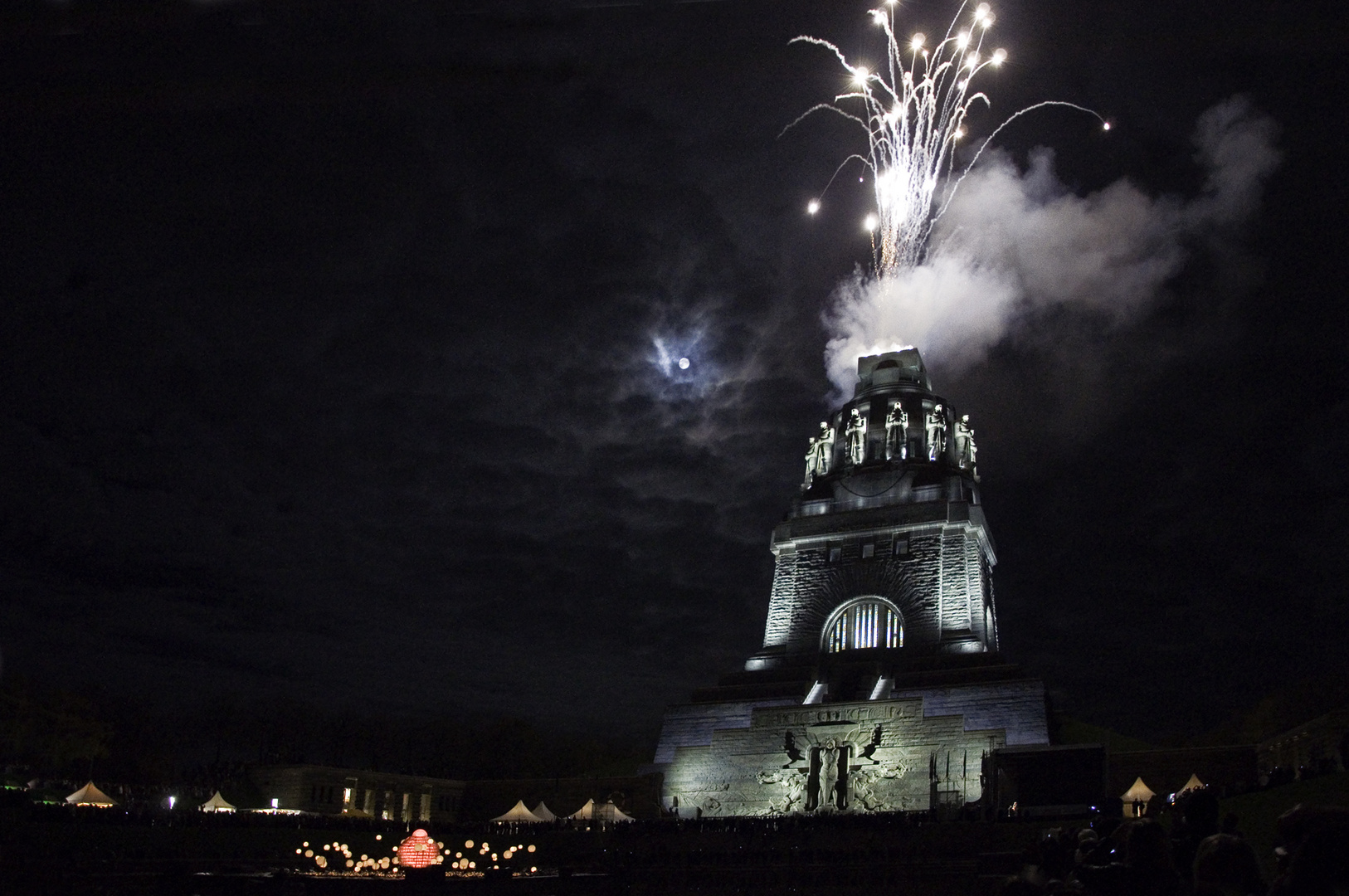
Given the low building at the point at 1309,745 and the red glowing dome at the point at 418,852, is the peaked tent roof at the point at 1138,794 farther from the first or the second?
the red glowing dome at the point at 418,852

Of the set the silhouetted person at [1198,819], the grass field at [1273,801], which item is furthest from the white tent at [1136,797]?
the silhouetted person at [1198,819]

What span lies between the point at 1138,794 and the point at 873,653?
594 inches

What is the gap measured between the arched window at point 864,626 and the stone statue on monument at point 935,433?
8.98 m

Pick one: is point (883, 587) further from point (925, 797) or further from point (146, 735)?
point (146, 735)

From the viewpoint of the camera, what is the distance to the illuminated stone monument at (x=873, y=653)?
37375 mm

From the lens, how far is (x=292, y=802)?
43.9 metres

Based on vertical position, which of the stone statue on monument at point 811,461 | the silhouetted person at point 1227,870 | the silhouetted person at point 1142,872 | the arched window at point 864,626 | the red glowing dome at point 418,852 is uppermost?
the stone statue on monument at point 811,461

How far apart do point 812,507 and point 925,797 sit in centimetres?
1810

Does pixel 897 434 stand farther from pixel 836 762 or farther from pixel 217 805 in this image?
pixel 217 805

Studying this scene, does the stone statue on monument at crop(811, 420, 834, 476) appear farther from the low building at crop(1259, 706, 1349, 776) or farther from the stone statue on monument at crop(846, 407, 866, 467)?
the low building at crop(1259, 706, 1349, 776)

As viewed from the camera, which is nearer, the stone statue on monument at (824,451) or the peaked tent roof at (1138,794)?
the peaked tent roof at (1138,794)

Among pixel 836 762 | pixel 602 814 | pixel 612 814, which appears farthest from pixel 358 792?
pixel 836 762

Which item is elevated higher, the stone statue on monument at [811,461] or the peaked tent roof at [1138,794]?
the stone statue on monument at [811,461]

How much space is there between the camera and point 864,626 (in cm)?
4769
